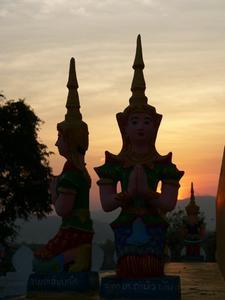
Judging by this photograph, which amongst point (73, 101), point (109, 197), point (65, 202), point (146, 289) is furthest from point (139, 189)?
point (73, 101)

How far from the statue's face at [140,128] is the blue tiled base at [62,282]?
2.18m

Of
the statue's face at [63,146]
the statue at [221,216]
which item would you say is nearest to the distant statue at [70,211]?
the statue's face at [63,146]

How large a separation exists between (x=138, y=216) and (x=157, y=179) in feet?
1.94

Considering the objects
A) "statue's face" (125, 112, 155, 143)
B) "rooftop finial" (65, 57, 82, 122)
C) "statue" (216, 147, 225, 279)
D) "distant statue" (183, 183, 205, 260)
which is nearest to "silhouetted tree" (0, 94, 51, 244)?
"distant statue" (183, 183, 205, 260)

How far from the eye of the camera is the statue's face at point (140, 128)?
28.5ft

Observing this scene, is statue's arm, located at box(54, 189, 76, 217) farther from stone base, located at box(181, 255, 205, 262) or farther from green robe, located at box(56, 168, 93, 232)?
stone base, located at box(181, 255, 205, 262)

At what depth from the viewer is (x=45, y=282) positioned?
9203 mm

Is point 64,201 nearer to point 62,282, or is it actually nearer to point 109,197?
point 109,197

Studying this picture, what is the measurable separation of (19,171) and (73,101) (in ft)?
53.0

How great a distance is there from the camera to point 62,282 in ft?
29.8

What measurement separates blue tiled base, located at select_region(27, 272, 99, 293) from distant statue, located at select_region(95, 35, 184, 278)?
0.79 metres

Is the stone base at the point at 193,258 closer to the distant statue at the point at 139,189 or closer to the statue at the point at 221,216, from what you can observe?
the distant statue at the point at 139,189

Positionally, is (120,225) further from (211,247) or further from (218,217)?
(211,247)

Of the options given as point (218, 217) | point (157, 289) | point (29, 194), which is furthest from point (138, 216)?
point (29, 194)
